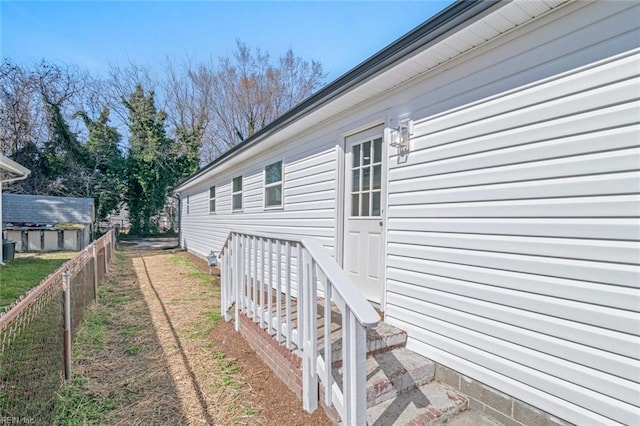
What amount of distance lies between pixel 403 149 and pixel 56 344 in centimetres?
372

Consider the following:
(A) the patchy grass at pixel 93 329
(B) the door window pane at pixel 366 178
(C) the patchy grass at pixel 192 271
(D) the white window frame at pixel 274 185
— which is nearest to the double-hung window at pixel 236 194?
(D) the white window frame at pixel 274 185

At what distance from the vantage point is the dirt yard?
8.19ft

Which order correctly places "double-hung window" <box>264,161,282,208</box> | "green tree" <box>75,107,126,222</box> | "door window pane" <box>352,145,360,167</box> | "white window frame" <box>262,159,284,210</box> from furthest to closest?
1. "green tree" <box>75,107,126,222</box>
2. "double-hung window" <box>264,161,282,208</box>
3. "white window frame" <box>262,159,284,210</box>
4. "door window pane" <box>352,145,360,167</box>

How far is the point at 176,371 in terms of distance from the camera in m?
3.18

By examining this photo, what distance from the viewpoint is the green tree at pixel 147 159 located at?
18.9 m

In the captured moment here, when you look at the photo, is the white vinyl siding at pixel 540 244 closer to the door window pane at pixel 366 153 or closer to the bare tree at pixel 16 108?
the door window pane at pixel 366 153

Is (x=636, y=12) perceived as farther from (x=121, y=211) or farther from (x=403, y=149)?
(x=121, y=211)

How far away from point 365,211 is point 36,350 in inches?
134

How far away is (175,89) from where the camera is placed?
20812 mm

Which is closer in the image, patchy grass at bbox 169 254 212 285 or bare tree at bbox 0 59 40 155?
patchy grass at bbox 169 254 212 285

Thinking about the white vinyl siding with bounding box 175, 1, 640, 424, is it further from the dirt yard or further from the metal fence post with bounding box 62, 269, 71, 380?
the metal fence post with bounding box 62, 269, 71, 380

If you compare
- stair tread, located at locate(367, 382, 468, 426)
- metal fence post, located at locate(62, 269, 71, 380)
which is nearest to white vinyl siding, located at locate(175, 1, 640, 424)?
stair tread, located at locate(367, 382, 468, 426)

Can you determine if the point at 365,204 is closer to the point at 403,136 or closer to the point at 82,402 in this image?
the point at 403,136

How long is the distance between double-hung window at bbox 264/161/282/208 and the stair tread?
13.3 ft
